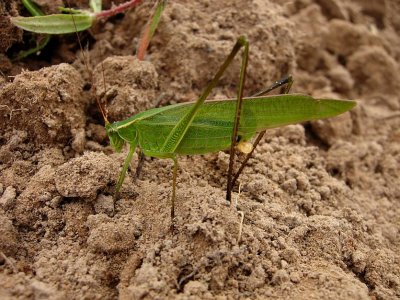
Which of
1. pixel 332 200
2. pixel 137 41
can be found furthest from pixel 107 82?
pixel 332 200

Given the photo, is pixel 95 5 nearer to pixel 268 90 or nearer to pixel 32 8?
pixel 32 8

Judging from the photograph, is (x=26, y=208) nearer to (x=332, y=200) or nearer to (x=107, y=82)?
(x=107, y=82)

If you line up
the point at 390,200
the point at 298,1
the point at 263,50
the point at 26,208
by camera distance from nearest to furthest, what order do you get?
the point at 26,208
the point at 390,200
the point at 263,50
the point at 298,1

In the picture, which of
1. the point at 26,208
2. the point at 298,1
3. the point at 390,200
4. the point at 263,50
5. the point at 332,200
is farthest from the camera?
the point at 298,1

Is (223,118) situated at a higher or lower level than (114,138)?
higher

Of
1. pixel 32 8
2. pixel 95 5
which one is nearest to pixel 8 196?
pixel 32 8

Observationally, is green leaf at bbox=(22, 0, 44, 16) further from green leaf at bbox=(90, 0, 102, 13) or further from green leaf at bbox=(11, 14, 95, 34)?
green leaf at bbox=(90, 0, 102, 13)
